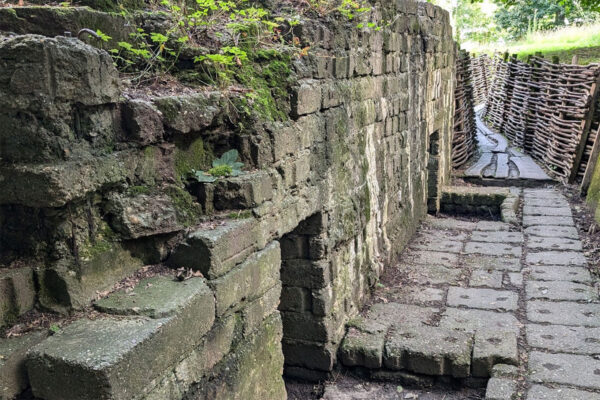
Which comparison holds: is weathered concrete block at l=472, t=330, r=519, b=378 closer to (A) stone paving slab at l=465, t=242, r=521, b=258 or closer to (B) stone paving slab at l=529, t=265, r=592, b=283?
(B) stone paving slab at l=529, t=265, r=592, b=283

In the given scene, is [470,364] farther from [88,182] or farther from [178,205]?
[88,182]

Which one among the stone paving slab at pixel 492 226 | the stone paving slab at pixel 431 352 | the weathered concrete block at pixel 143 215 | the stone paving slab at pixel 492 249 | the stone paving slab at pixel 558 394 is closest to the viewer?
the weathered concrete block at pixel 143 215

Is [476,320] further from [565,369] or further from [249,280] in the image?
[249,280]

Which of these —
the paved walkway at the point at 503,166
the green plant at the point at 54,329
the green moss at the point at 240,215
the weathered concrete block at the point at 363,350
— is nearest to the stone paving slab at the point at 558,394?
the weathered concrete block at the point at 363,350

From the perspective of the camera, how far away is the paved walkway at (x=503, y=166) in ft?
34.7

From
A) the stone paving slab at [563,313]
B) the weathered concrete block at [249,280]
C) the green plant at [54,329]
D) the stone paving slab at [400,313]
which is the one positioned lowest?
the stone paving slab at [563,313]

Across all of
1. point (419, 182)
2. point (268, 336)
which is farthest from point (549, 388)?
point (419, 182)

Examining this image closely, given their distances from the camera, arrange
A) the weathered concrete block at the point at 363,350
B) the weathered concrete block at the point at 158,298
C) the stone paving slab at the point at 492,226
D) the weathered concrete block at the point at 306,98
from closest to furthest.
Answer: the weathered concrete block at the point at 158,298 → the weathered concrete block at the point at 306,98 → the weathered concrete block at the point at 363,350 → the stone paving slab at the point at 492,226

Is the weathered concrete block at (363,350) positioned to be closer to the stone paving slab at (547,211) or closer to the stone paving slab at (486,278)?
the stone paving slab at (486,278)

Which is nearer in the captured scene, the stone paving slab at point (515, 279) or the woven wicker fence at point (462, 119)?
the stone paving slab at point (515, 279)

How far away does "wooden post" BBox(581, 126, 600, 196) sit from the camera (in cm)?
919

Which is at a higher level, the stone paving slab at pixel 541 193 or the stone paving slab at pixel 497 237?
the stone paving slab at pixel 541 193

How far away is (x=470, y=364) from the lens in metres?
4.00

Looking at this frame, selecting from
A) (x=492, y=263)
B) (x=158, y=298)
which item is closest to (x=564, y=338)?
(x=492, y=263)
